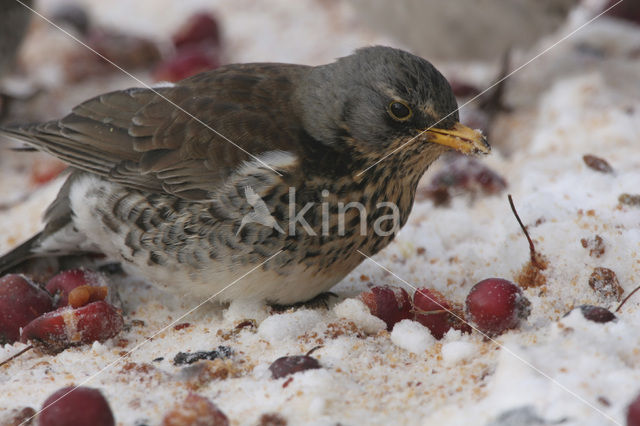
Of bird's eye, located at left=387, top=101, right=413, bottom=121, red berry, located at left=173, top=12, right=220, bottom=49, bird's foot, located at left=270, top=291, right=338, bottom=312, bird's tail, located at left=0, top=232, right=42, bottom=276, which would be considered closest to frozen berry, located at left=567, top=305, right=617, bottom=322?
bird's eye, located at left=387, top=101, right=413, bottom=121

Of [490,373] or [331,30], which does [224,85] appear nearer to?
[490,373]

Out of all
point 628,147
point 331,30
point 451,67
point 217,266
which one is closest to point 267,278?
point 217,266

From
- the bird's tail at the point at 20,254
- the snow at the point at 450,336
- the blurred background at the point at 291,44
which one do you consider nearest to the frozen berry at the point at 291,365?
the snow at the point at 450,336

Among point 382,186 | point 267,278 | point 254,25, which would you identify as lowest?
point 267,278

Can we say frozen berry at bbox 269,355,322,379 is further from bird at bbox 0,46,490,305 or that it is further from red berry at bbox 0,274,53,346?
red berry at bbox 0,274,53,346

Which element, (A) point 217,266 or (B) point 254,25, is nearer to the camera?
(A) point 217,266

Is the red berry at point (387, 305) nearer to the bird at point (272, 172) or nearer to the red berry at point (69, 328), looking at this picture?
the bird at point (272, 172)

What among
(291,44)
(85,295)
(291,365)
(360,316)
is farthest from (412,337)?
(291,44)

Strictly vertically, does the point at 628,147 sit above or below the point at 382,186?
below
